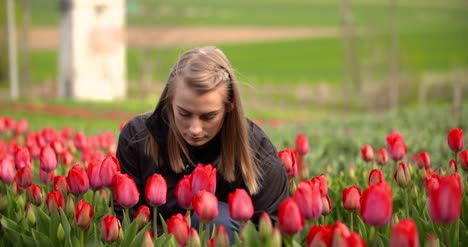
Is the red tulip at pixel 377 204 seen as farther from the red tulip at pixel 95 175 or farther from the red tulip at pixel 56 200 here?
the red tulip at pixel 56 200

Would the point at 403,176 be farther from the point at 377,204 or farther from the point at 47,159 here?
the point at 47,159

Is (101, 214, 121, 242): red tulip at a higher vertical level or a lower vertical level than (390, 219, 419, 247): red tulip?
lower

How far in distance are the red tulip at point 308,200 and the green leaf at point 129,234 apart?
2.06ft

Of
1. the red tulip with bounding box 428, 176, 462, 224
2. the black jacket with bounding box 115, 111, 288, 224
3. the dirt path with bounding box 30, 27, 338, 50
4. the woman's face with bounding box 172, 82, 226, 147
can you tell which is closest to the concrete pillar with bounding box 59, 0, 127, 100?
the black jacket with bounding box 115, 111, 288, 224

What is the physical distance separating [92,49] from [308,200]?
62.8 ft

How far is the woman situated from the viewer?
2.66 meters

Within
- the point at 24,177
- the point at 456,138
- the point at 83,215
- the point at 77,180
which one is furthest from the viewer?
the point at 456,138

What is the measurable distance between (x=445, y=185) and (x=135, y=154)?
1.74 meters

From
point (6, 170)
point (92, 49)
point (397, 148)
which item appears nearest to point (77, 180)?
point (6, 170)

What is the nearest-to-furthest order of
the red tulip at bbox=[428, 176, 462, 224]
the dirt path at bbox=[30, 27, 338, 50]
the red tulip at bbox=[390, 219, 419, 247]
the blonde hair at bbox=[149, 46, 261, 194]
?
the red tulip at bbox=[390, 219, 419, 247] < the red tulip at bbox=[428, 176, 462, 224] < the blonde hair at bbox=[149, 46, 261, 194] < the dirt path at bbox=[30, 27, 338, 50]

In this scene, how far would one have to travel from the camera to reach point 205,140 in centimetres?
272

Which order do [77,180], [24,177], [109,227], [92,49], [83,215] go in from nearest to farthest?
1. [109,227]
2. [83,215]
3. [77,180]
4. [24,177]
5. [92,49]

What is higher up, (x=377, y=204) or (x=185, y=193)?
(x=377, y=204)

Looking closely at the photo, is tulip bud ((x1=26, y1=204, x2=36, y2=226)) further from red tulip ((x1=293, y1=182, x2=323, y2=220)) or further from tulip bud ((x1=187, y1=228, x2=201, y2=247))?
red tulip ((x1=293, y1=182, x2=323, y2=220))
